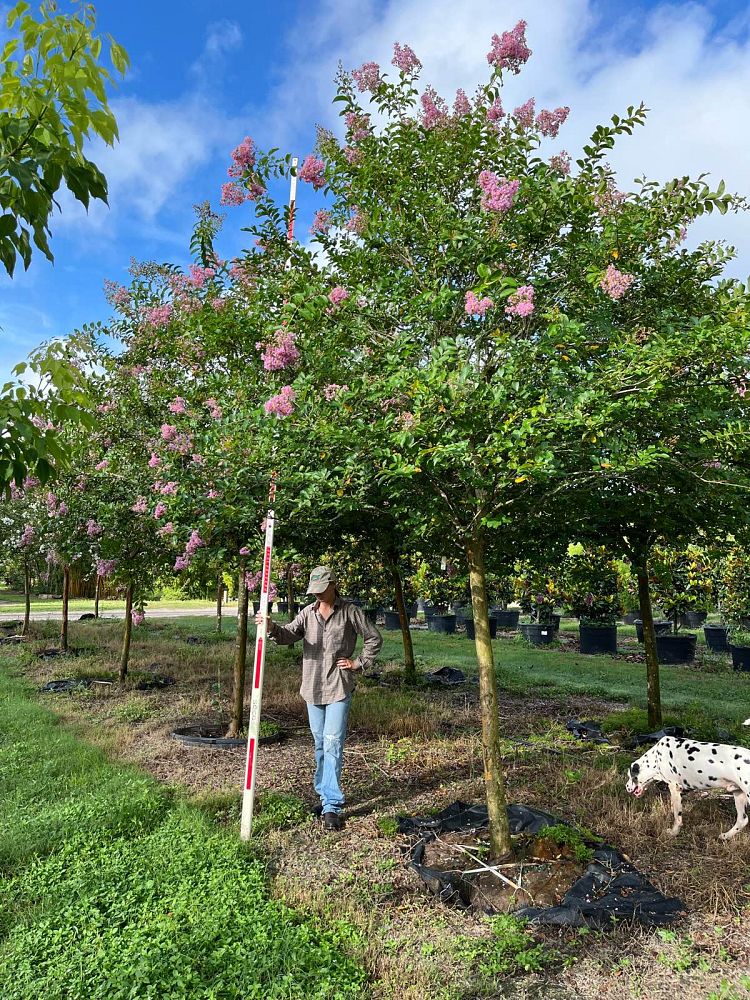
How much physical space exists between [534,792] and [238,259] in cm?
499

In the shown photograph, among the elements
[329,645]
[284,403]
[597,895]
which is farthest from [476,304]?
[597,895]

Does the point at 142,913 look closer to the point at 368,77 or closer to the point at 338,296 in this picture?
the point at 338,296

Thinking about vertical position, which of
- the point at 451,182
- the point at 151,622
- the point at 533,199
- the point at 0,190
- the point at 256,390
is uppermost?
the point at 451,182

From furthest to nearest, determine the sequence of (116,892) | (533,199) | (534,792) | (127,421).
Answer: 1. (127,421)
2. (534,792)
3. (533,199)
4. (116,892)

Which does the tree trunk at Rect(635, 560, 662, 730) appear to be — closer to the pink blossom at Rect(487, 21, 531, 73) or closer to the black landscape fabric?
the black landscape fabric

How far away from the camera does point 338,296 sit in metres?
4.25

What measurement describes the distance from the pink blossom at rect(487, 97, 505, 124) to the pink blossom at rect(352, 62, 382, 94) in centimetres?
78

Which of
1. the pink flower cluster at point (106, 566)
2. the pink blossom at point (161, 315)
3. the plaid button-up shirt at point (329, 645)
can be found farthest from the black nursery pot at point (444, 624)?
the plaid button-up shirt at point (329, 645)

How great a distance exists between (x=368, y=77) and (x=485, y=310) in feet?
6.51

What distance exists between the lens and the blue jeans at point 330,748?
4844 millimetres

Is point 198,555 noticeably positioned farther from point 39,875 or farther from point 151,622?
point 151,622

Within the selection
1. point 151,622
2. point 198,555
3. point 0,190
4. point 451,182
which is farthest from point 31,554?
point 0,190

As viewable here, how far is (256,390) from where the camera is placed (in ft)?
19.7

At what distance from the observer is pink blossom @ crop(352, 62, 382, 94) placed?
4.59 m
